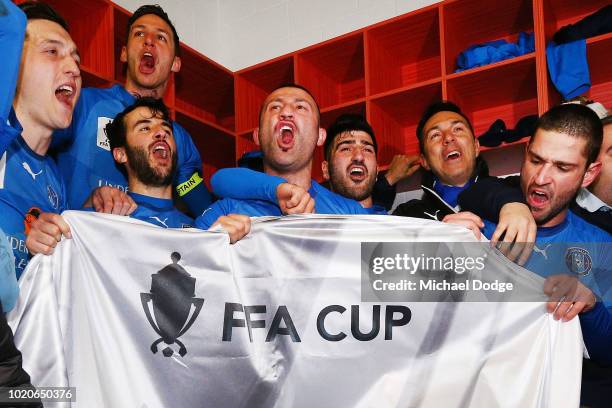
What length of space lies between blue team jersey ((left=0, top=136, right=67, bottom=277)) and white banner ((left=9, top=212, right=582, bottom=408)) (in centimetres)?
31

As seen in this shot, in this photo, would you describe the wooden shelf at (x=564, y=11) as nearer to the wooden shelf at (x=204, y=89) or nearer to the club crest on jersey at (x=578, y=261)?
the club crest on jersey at (x=578, y=261)

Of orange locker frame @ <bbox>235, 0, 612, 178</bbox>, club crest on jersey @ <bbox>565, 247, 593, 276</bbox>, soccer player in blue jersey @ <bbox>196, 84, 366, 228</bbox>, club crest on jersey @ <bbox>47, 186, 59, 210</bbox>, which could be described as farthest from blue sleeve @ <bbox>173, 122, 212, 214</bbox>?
club crest on jersey @ <bbox>565, 247, 593, 276</bbox>

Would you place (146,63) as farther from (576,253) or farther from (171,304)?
(576,253)

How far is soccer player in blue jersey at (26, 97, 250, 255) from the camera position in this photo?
2.51 meters

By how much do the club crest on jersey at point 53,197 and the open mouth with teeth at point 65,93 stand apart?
289 mm

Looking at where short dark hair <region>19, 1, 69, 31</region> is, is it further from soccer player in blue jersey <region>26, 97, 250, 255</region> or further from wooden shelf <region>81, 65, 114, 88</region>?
wooden shelf <region>81, 65, 114, 88</region>

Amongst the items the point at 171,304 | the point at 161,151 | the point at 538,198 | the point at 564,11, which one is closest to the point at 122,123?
the point at 161,151

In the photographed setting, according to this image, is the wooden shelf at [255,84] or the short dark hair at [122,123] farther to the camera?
the wooden shelf at [255,84]

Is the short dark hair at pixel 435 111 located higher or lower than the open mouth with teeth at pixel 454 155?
higher

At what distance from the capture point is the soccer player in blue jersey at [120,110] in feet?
8.53

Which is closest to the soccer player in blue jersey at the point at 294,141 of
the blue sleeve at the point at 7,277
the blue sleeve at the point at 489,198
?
the blue sleeve at the point at 489,198

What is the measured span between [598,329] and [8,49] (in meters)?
1.55

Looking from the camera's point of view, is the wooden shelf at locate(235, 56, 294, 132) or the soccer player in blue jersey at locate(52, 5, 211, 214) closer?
the soccer player in blue jersey at locate(52, 5, 211, 214)

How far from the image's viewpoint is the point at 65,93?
2.26 meters
